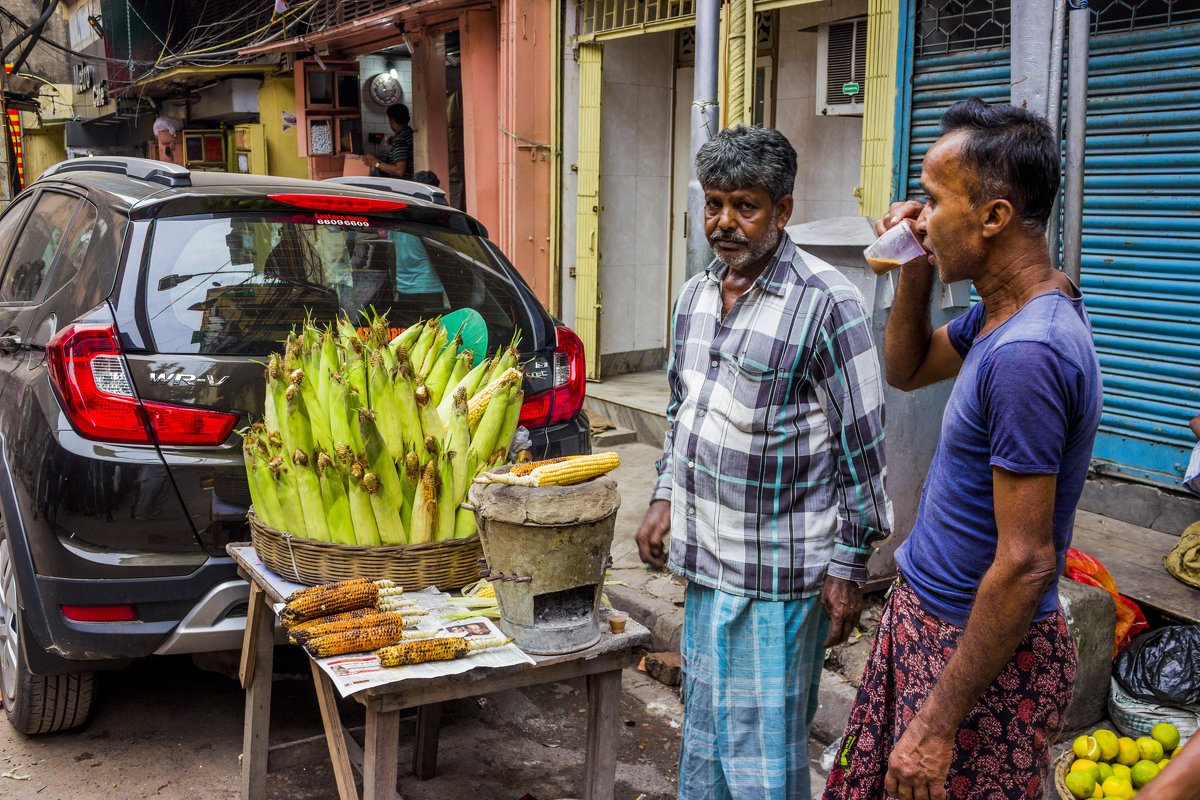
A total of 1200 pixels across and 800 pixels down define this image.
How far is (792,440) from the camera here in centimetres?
249

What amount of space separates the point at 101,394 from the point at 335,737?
134cm

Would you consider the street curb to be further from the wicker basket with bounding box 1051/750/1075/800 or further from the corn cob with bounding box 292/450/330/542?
the corn cob with bounding box 292/450/330/542

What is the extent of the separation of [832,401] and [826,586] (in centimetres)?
45

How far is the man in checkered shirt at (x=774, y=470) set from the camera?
247cm

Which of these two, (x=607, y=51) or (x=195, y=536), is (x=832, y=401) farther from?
(x=607, y=51)

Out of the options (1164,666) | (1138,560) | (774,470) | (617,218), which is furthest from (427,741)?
(617,218)

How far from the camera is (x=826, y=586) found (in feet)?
8.16

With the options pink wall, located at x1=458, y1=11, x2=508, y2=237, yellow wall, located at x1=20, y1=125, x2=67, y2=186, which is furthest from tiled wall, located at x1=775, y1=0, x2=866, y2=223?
yellow wall, located at x1=20, y1=125, x2=67, y2=186

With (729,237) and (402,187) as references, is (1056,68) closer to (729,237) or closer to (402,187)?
(729,237)

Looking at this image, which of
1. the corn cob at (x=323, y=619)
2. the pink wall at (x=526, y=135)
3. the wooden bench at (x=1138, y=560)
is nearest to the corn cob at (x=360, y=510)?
the corn cob at (x=323, y=619)

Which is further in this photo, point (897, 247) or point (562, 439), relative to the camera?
point (562, 439)

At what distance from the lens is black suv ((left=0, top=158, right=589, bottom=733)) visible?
10.6 ft

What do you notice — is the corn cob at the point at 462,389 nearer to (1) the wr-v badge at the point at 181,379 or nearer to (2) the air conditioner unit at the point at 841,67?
(1) the wr-v badge at the point at 181,379

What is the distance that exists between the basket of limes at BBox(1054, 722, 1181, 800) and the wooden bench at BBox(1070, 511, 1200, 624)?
86 centimetres
